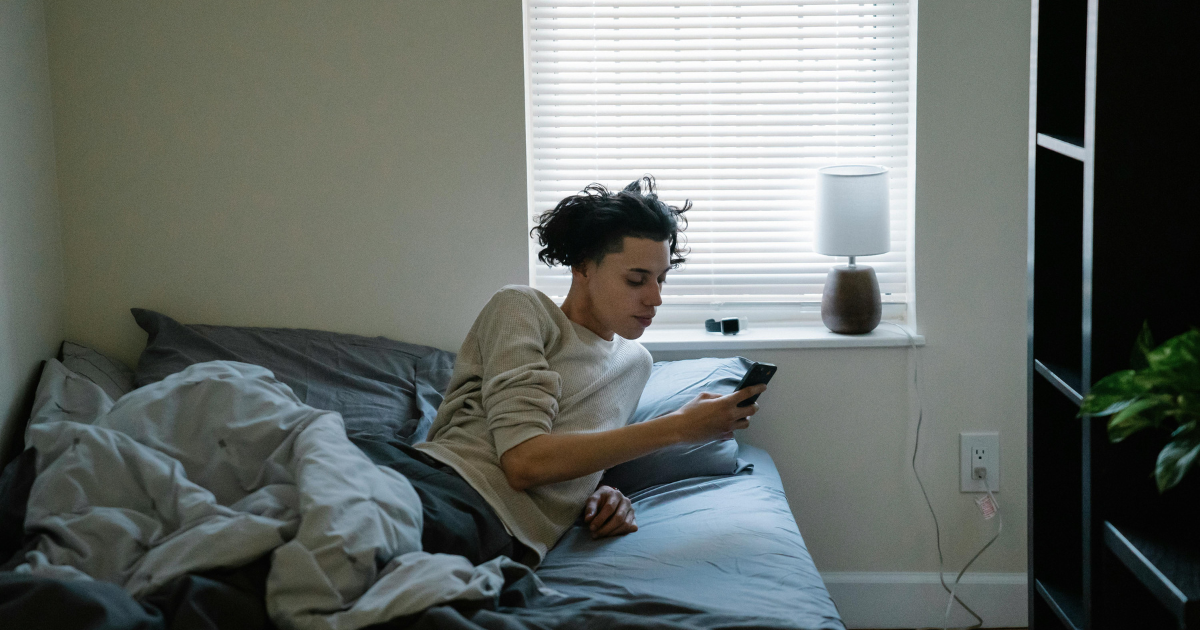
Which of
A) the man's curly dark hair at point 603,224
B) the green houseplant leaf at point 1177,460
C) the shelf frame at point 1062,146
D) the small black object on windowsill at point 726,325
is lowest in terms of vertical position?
the small black object on windowsill at point 726,325

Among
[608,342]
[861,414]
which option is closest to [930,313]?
[861,414]

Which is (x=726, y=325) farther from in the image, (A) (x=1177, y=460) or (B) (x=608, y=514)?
(A) (x=1177, y=460)

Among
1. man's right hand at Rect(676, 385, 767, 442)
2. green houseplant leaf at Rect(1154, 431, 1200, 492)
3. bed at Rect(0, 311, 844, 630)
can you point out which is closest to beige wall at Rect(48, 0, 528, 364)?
bed at Rect(0, 311, 844, 630)

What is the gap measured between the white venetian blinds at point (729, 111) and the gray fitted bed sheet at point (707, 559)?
2.77 feet

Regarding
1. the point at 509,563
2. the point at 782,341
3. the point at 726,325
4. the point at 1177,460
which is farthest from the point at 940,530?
the point at 1177,460

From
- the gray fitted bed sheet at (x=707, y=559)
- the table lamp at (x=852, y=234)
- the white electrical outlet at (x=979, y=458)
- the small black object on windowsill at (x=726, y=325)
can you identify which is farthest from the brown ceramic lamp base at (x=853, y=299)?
the gray fitted bed sheet at (x=707, y=559)

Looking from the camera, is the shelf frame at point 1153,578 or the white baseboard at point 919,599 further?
the white baseboard at point 919,599

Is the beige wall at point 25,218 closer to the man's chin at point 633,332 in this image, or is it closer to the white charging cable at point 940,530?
the man's chin at point 633,332

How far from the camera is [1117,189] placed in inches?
46.0

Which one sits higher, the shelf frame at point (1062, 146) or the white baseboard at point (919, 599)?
the shelf frame at point (1062, 146)

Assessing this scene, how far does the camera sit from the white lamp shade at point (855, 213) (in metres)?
2.43

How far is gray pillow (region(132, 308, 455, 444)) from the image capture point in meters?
2.32

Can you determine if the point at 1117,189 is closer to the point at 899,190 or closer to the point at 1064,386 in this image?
the point at 1064,386

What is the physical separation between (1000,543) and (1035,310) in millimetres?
1351
